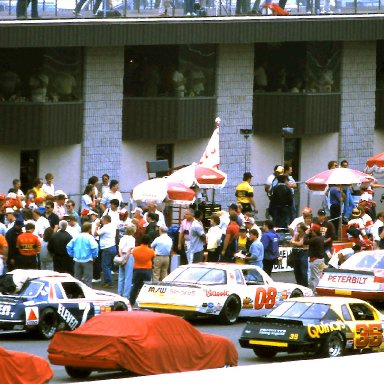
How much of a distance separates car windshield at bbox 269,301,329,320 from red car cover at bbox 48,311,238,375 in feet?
10.4

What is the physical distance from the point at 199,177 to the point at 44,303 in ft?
31.6

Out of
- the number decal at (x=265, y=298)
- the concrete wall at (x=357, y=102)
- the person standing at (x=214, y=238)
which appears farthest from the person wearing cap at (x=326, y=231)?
the concrete wall at (x=357, y=102)

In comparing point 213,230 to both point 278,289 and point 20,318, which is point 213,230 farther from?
point 20,318

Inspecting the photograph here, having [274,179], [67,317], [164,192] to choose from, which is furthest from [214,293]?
[274,179]

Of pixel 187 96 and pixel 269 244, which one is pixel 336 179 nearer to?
pixel 269 244

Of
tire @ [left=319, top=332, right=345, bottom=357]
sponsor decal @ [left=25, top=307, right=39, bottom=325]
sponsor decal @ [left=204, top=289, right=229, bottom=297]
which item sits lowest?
tire @ [left=319, top=332, right=345, bottom=357]

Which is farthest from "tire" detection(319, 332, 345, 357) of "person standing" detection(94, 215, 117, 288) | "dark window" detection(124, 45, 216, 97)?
"dark window" detection(124, 45, 216, 97)

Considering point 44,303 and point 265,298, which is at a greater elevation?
point 44,303

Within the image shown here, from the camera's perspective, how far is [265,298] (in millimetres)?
27125

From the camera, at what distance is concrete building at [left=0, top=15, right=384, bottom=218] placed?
3694 centimetres

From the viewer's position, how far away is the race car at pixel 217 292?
25.9m

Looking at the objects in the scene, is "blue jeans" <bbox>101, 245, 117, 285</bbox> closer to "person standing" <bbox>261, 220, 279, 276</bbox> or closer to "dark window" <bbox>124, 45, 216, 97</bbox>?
"person standing" <bbox>261, 220, 279, 276</bbox>

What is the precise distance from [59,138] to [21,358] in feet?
71.7

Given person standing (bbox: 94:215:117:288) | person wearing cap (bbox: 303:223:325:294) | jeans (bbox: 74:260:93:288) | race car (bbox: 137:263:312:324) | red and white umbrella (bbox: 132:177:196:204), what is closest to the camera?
race car (bbox: 137:263:312:324)
